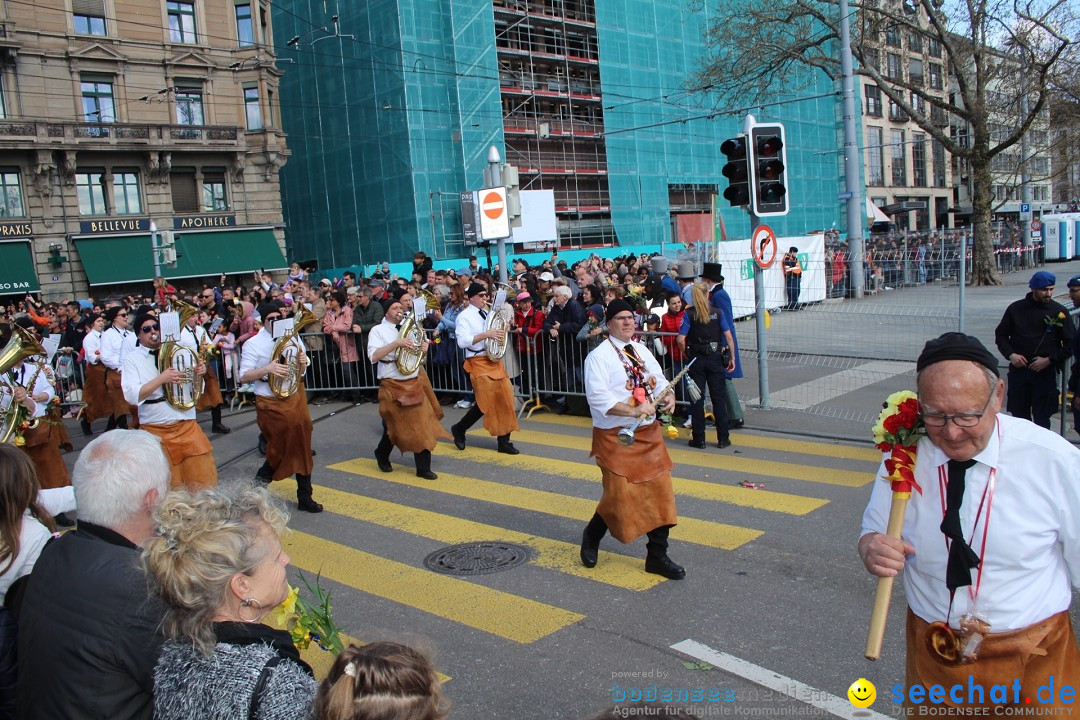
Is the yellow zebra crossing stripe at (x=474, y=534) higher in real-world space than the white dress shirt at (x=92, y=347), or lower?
lower

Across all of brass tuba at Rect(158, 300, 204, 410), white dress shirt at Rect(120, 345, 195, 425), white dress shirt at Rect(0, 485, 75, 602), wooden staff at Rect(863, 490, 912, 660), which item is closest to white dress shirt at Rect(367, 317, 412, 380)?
brass tuba at Rect(158, 300, 204, 410)

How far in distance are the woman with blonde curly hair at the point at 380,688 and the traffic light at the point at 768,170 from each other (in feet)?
31.7

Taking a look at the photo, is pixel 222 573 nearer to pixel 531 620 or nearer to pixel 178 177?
pixel 531 620

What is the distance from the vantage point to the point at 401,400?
9.14 meters

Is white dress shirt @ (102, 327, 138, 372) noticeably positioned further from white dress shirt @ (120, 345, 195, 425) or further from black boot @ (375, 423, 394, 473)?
white dress shirt @ (120, 345, 195, 425)

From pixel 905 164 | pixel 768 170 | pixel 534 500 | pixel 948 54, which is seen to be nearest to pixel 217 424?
pixel 534 500

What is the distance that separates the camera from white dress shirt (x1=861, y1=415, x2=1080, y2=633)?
8.77 feet

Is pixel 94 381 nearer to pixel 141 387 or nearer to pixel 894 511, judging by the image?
pixel 141 387

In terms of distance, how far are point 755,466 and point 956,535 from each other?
255 inches

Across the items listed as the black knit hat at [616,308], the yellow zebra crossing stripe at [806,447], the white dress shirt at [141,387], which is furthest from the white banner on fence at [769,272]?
the white dress shirt at [141,387]

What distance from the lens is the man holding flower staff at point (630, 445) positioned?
6078 mm

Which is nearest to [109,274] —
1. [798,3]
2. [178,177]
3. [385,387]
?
[178,177]

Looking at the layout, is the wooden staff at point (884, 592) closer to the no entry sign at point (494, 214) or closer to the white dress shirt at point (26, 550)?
the white dress shirt at point (26, 550)

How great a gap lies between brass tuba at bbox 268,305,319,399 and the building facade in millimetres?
28794
